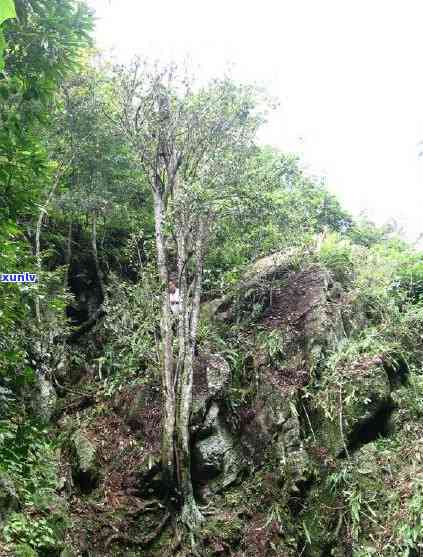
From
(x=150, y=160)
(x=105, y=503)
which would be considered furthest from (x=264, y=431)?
(x=150, y=160)

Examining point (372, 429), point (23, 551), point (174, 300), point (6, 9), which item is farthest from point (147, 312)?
point (6, 9)

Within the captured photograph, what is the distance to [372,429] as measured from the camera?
7.96 metres

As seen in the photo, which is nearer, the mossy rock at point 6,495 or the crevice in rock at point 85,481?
the mossy rock at point 6,495

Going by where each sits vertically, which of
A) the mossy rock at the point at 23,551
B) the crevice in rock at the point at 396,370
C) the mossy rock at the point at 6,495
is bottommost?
the mossy rock at the point at 23,551

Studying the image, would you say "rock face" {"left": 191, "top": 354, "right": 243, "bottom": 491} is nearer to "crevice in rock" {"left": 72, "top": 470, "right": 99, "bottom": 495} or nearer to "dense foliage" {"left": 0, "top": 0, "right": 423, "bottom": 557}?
"dense foliage" {"left": 0, "top": 0, "right": 423, "bottom": 557}

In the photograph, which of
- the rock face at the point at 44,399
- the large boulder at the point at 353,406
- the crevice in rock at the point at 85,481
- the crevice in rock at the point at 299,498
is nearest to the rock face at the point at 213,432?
the crevice in rock at the point at 299,498

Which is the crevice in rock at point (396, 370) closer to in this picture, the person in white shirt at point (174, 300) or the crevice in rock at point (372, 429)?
the crevice in rock at point (372, 429)

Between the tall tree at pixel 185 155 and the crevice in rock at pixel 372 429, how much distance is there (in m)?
3.11

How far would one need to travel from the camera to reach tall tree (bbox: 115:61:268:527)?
26.8 ft

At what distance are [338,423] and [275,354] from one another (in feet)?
5.77

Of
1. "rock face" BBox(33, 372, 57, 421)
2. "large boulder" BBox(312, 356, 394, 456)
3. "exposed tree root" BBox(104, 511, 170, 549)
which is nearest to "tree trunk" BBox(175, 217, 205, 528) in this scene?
"exposed tree root" BBox(104, 511, 170, 549)

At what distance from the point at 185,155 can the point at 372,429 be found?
6099 mm

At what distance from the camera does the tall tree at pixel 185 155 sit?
8.16 metres

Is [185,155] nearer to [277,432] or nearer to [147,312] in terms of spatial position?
[147,312]
